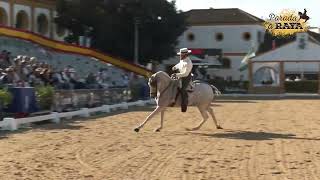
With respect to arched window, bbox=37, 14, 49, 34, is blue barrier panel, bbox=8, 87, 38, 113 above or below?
below

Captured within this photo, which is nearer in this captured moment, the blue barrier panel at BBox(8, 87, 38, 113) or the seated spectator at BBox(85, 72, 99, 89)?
the blue barrier panel at BBox(8, 87, 38, 113)

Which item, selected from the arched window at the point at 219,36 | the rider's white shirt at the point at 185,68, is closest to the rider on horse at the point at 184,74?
the rider's white shirt at the point at 185,68

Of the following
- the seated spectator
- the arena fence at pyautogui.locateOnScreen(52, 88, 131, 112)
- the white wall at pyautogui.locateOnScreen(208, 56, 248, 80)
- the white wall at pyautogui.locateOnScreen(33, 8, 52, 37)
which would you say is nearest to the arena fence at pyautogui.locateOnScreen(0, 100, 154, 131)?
the arena fence at pyautogui.locateOnScreen(52, 88, 131, 112)

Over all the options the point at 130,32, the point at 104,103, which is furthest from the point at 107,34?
the point at 104,103

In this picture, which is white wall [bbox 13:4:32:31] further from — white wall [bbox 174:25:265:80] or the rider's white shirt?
the rider's white shirt

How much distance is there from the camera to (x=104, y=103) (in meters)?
28.3

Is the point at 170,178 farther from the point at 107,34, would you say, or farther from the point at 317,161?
the point at 107,34

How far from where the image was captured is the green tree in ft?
168

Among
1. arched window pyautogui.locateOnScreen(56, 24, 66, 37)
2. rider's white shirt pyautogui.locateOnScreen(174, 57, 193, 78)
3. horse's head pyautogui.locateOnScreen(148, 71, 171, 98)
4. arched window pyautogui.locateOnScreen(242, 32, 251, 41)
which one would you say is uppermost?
arched window pyautogui.locateOnScreen(242, 32, 251, 41)

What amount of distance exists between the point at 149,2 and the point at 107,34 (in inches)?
183

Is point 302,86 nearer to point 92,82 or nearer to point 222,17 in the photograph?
point 222,17

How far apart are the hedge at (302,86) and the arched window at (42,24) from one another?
22.6 metres

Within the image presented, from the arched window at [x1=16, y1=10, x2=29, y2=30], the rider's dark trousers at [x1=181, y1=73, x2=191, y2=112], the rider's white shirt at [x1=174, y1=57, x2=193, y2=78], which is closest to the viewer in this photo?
the rider's white shirt at [x1=174, y1=57, x2=193, y2=78]

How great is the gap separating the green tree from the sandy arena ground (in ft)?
107
